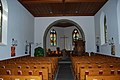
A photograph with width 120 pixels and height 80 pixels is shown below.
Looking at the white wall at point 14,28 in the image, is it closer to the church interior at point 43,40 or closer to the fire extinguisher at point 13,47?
the church interior at point 43,40

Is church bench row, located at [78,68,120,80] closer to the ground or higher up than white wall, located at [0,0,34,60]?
closer to the ground

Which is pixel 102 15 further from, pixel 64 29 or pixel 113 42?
pixel 64 29

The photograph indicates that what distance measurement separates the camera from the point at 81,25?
15.4 meters

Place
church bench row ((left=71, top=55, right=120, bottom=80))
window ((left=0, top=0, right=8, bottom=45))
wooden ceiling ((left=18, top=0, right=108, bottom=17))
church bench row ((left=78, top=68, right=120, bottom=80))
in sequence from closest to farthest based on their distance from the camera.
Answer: church bench row ((left=78, top=68, right=120, bottom=80)) → church bench row ((left=71, top=55, right=120, bottom=80)) → window ((left=0, top=0, right=8, bottom=45)) → wooden ceiling ((left=18, top=0, right=108, bottom=17))

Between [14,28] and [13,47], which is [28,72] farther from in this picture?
[14,28]

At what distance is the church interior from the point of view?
175 inches

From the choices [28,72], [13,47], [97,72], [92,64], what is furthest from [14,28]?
[97,72]

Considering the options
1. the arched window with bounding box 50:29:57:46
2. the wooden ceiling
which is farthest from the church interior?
the arched window with bounding box 50:29:57:46

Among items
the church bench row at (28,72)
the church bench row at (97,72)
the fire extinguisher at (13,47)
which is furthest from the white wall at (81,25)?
the church bench row at (97,72)

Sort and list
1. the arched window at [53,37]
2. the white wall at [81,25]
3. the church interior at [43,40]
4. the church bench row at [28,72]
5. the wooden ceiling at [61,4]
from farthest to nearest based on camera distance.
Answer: the arched window at [53,37] < the white wall at [81,25] < the wooden ceiling at [61,4] < the church interior at [43,40] < the church bench row at [28,72]

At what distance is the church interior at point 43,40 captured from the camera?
4453mm

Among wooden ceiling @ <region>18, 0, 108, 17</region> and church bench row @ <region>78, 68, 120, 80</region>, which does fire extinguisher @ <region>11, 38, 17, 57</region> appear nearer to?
wooden ceiling @ <region>18, 0, 108, 17</region>

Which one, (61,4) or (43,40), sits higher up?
(61,4)

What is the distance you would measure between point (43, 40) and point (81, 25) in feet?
12.6
